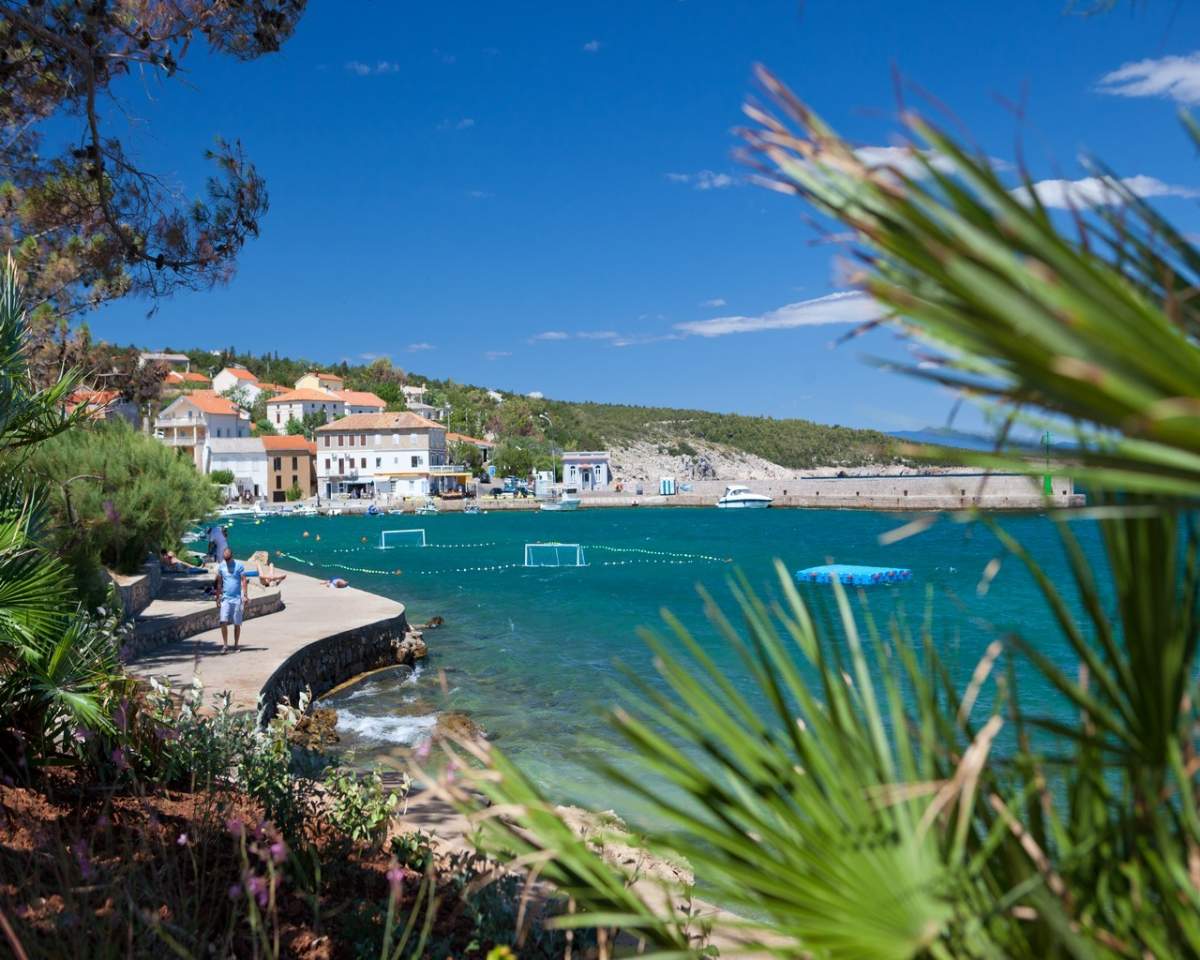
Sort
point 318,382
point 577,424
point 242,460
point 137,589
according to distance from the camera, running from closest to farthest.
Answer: point 137,589, point 242,460, point 318,382, point 577,424

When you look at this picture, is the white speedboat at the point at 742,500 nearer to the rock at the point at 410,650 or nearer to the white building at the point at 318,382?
the white building at the point at 318,382

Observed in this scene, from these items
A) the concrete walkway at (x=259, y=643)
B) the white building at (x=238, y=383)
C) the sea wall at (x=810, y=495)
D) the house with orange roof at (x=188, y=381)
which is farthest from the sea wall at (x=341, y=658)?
the white building at (x=238, y=383)

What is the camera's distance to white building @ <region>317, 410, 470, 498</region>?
3243 inches

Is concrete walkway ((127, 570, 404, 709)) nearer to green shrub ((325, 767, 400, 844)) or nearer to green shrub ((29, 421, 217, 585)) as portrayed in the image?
green shrub ((29, 421, 217, 585))

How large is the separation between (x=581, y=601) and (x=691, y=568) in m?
11.4

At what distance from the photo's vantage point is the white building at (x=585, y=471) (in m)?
96.7

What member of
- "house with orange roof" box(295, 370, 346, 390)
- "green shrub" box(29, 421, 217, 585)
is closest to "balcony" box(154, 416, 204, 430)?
"house with orange roof" box(295, 370, 346, 390)

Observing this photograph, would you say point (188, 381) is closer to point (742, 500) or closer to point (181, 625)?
point (742, 500)

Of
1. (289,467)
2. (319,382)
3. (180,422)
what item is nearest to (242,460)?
(289,467)

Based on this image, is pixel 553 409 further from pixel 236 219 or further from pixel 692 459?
pixel 236 219

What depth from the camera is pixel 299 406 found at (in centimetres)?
9594

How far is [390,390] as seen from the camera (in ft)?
396

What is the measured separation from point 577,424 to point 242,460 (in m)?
62.7

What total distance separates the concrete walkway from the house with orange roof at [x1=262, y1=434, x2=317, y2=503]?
63.8 m
